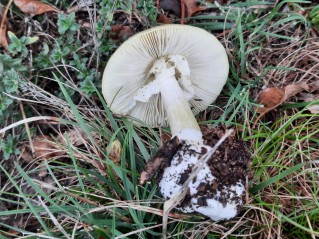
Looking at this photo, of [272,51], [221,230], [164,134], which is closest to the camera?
[221,230]

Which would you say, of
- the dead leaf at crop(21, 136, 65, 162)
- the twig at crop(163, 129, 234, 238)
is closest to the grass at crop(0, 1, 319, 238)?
the dead leaf at crop(21, 136, 65, 162)

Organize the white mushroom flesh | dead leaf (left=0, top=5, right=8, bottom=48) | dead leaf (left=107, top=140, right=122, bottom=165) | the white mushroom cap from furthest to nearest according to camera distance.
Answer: dead leaf (left=0, top=5, right=8, bottom=48)
dead leaf (left=107, top=140, right=122, bottom=165)
the white mushroom cap
the white mushroom flesh

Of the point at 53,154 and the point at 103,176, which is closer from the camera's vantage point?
the point at 103,176

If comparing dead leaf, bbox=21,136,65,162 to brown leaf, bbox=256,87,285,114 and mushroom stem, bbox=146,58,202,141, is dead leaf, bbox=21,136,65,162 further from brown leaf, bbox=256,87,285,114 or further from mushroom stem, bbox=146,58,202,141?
brown leaf, bbox=256,87,285,114

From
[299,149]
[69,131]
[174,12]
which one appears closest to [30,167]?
[69,131]

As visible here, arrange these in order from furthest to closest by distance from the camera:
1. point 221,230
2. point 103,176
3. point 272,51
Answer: point 272,51
point 103,176
point 221,230

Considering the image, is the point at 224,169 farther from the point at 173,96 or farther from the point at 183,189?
the point at 173,96

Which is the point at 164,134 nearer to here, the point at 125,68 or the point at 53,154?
the point at 125,68

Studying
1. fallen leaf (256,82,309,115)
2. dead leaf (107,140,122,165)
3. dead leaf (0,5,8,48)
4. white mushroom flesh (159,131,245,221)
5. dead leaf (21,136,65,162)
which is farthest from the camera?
dead leaf (0,5,8,48)
